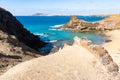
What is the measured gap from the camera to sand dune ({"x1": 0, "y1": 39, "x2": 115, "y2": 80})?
55.9ft

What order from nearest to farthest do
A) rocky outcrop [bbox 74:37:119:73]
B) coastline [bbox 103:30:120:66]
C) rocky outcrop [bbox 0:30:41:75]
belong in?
rocky outcrop [bbox 74:37:119:73] < rocky outcrop [bbox 0:30:41:75] < coastline [bbox 103:30:120:66]

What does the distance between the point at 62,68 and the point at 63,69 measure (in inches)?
5.8

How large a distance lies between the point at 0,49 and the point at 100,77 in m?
12.4

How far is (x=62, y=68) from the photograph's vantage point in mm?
18734

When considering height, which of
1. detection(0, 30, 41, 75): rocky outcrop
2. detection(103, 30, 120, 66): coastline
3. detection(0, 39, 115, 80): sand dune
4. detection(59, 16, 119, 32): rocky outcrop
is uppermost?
detection(0, 39, 115, 80): sand dune

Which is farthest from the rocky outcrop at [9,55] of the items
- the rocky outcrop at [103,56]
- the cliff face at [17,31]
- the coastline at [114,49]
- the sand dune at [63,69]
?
the cliff face at [17,31]

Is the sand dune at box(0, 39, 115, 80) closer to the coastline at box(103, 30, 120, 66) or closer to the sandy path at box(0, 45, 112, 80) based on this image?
the sandy path at box(0, 45, 112, 80)

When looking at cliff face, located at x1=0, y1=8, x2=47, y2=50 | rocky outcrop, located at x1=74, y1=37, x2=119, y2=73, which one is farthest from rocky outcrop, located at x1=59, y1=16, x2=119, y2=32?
rocky outcrop, located at x1=74, y1=37, x2=119, y2=73

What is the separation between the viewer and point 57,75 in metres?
17.6

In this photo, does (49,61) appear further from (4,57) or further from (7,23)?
(7,23)

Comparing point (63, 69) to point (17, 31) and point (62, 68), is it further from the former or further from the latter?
point (17, 31)

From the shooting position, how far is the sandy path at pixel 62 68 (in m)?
17.0

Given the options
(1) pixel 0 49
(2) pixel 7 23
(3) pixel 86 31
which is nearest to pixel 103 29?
(3) pixel 86 31

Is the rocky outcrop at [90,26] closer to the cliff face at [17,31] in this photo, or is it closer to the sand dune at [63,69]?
the cliff face at [17,31]
